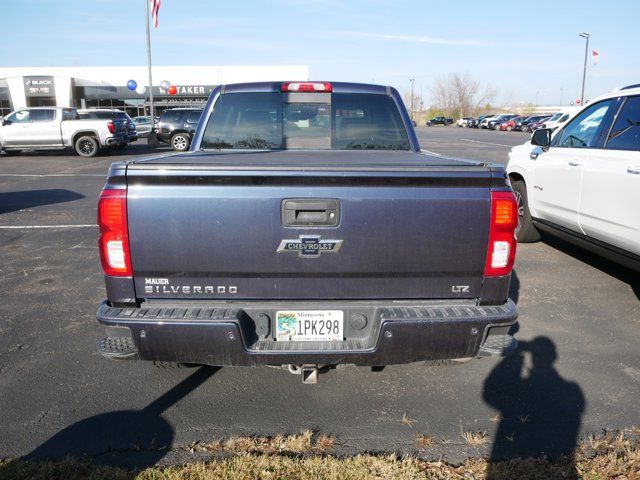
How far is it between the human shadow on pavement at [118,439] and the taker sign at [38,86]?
48.6m

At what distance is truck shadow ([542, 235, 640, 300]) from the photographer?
5848 millimetres

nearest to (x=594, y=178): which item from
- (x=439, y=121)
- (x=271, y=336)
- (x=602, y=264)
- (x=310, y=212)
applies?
(x=602, y=264)

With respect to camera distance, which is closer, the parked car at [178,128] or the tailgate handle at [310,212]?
the tailgate handle at [310,212]

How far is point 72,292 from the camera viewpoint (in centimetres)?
546

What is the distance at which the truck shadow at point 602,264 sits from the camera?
5.85 meters

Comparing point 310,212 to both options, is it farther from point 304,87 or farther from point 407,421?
point 304,87

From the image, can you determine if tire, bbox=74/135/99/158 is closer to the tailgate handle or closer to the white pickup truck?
the white pickup truck

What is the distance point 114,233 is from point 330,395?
1747 mm

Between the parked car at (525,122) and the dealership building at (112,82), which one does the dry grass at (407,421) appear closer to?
the dealership building at (112,82)

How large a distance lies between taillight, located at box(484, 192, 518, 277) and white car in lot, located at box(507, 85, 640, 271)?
2359mm

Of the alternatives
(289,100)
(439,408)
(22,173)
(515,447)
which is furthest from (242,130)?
(22,173)

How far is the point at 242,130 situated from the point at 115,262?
2.11m

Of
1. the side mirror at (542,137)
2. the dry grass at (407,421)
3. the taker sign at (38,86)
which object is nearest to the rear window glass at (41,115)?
the side mirror at (542,137)

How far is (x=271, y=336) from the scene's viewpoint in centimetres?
282
